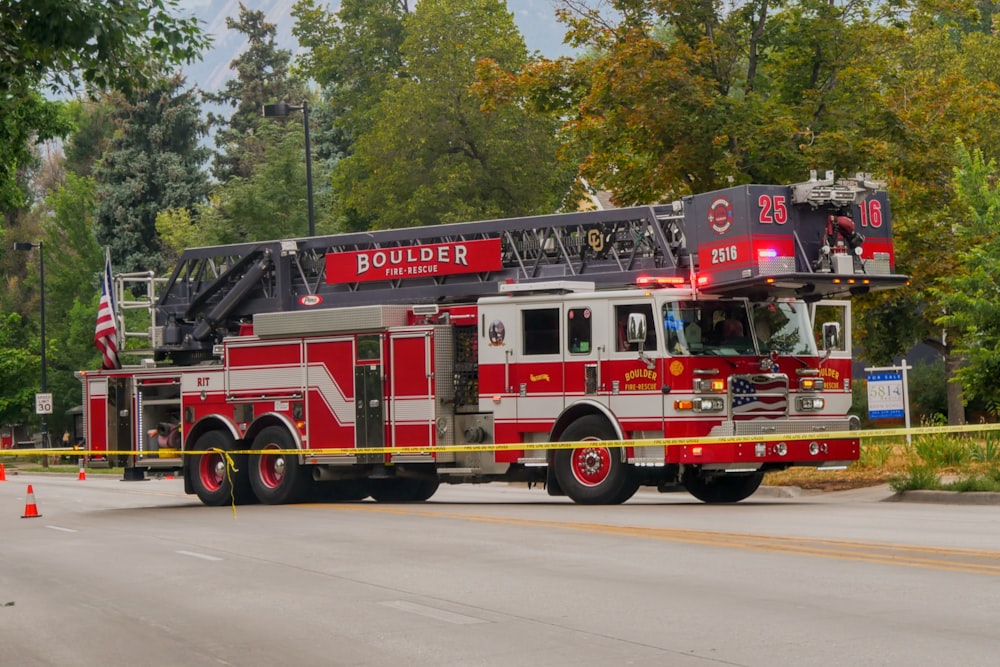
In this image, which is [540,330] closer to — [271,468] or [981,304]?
[271,468]

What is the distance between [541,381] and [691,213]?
3.05 metres

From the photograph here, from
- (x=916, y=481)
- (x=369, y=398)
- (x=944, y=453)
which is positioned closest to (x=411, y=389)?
(x=369, y=398)

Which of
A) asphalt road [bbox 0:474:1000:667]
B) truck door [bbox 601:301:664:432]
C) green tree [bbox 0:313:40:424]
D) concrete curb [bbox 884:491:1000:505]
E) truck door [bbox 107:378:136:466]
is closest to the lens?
asphalt road [bbox 0:474:1000:667]

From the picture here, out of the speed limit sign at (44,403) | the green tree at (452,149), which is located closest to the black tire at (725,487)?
the green tree at (452,149)

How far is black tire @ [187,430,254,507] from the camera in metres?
25.0

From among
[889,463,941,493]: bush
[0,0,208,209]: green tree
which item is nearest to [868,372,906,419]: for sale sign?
[889,463,941,493]: bush

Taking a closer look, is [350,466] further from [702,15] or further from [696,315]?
[702,15]

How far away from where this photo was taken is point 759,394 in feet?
68.2

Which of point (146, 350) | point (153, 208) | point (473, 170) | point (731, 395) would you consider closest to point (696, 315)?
point (731, 395)

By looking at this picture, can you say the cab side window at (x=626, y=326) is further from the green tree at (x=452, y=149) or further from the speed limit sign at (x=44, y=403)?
the speed limit sign at (x=44, y=403)

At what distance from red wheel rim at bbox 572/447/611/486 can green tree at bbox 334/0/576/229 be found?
88.4ft

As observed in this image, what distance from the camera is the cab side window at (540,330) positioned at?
71.1 feet

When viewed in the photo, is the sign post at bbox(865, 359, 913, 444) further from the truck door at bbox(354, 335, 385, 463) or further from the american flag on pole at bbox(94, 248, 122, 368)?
Result: the american flag on pole at bbox(94, 248, 122, 368)

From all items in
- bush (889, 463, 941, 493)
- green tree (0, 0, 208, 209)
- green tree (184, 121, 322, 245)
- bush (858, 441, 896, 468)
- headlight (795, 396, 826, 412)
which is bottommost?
bush (889, 463, 941, 493)
